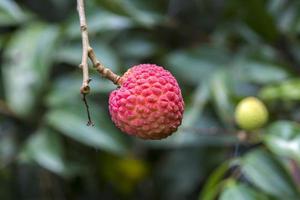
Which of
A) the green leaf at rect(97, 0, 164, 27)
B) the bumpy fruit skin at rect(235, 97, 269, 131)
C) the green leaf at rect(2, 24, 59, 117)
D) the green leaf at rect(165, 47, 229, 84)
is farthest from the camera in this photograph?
the green leaf at rect(165, 47, 229, 84)

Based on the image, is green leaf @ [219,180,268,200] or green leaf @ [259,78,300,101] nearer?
green leaf @ [219,180,268,200]

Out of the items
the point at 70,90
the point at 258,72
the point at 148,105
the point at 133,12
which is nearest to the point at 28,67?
the point at 70,90

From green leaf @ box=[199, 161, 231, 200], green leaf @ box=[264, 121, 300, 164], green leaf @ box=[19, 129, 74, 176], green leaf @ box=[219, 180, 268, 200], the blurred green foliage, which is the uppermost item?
the blurred green foliage

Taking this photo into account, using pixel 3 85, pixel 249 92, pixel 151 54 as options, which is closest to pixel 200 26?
pixel 151 54

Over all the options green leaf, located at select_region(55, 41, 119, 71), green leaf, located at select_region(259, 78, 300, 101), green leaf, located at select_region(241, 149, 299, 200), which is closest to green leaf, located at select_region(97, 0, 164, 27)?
green leaf, located at select_region(55, 41, 119, 71)

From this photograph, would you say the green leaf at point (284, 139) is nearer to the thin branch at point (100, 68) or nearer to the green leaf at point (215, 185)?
the green leaf at point (215, 185)

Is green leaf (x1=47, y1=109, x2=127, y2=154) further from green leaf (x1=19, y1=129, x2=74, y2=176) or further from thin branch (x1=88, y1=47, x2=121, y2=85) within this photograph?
thin branch (x1=88, y1=47, x2=121, y2=85)
